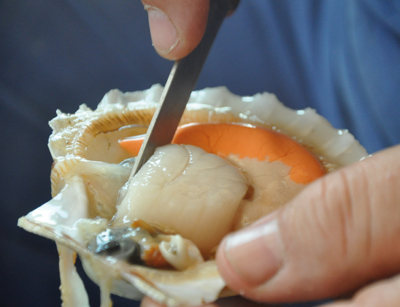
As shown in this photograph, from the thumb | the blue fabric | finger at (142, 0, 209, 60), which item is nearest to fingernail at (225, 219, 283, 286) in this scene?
the thumb

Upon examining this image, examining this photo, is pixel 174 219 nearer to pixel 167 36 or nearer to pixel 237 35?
pixel 167 36

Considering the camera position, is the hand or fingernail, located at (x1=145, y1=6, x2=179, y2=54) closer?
the hand

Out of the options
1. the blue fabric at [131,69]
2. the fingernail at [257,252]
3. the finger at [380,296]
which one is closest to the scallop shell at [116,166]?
the fingernail at [257,252]

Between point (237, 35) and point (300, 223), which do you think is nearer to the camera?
point (300, 223)

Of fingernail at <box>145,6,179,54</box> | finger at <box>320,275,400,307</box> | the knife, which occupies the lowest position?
finger at <box>320,275,400,307</box>

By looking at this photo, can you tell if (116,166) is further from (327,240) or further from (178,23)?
(327,240)

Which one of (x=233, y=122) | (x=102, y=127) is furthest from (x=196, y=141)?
(x=102, y=127)

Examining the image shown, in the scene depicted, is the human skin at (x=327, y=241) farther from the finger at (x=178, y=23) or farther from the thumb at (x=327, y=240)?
the finger at (x=178, y=23)

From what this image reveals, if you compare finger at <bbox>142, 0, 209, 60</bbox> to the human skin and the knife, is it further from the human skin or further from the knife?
the human skin
